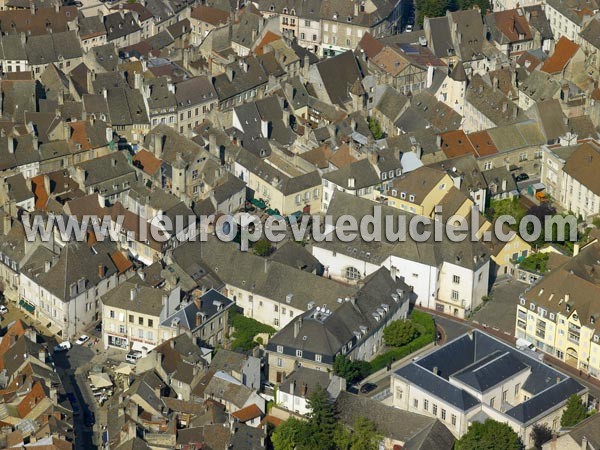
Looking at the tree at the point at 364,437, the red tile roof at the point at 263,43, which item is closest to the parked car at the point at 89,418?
the tree at the point at 364,437

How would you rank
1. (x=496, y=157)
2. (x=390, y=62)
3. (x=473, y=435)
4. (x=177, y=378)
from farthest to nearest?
(x=390, y=62) < (x=496, y=157) < (x=177, y=378) < (x=473, y=435)

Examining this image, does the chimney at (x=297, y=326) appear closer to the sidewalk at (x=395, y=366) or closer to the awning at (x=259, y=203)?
the sidewalk at (x=395, y=366)

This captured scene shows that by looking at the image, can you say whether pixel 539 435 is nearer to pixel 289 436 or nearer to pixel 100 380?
pixel 289 436

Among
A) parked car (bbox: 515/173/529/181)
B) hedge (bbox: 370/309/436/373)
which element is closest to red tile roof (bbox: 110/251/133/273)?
hedge (bbox: 370/309/436/373)

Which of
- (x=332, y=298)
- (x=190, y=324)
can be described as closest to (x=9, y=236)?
(x=190, y=324)

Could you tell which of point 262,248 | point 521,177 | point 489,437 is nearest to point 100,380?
point 262,248

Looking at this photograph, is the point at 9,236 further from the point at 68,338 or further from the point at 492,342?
the point at 492,342

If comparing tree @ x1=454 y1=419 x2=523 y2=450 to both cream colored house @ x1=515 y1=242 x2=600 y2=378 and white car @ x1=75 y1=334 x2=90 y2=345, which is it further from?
white car @ x1=75 y1=334 x2=90 y2=345
